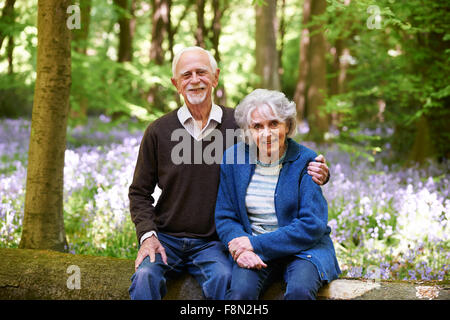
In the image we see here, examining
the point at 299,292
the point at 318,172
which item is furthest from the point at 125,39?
the point at 299,292

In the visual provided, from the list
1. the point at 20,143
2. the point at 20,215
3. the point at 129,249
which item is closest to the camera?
the point at 129,249

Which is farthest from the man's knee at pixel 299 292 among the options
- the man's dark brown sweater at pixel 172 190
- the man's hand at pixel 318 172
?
the man's dark brown sweater at pixel 172 190

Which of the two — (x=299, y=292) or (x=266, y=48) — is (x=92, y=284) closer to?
(x=299, y=292)

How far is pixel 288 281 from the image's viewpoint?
2.88 meters

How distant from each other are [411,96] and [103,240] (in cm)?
685

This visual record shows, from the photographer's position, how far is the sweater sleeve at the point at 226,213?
3.10 m

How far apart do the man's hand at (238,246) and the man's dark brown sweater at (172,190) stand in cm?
40

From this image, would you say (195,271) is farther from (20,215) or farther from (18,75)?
(18,75)

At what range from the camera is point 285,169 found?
10.3 feet

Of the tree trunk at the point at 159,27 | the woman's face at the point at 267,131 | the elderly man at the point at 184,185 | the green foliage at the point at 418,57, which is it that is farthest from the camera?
the tree trunk at the point at 159,27

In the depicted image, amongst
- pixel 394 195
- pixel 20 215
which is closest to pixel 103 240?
pixel 20 215

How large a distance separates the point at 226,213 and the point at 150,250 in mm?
565

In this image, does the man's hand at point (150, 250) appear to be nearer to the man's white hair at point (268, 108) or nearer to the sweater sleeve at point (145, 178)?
the sweater sleeve at point (145, 178)
